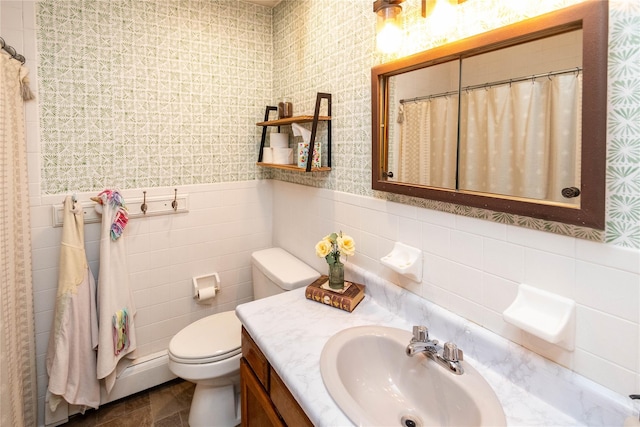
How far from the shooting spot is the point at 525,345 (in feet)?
3.08

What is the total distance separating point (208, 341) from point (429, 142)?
1.37 metres

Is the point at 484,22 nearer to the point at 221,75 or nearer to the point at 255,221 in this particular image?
the point at 221,75

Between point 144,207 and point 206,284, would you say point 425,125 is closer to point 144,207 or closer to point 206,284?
point 144,207

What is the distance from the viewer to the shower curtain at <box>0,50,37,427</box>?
1.28 meters

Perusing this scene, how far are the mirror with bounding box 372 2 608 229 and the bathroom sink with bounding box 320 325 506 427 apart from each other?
469mm

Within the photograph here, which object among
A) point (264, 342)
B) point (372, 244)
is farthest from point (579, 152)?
point (264, 342)

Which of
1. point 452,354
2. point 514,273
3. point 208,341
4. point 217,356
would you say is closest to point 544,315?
point 514,273

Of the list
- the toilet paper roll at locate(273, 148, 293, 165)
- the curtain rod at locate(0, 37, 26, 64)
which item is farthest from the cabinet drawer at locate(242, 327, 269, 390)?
the curtain rod at locate(0, 37, 26, 64)

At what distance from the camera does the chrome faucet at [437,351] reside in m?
0.97

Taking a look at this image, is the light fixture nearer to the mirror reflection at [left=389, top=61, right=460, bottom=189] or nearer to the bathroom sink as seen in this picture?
the mirror reflection at [left=389, top=61, right=460, bottom=189]

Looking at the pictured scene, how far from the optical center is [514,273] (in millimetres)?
954

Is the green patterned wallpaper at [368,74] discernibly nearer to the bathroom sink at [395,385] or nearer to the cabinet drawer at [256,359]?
→ the bathroom sink at [395,385]

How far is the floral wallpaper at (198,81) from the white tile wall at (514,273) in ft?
0.25

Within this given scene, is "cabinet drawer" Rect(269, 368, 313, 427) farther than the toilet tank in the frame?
No
